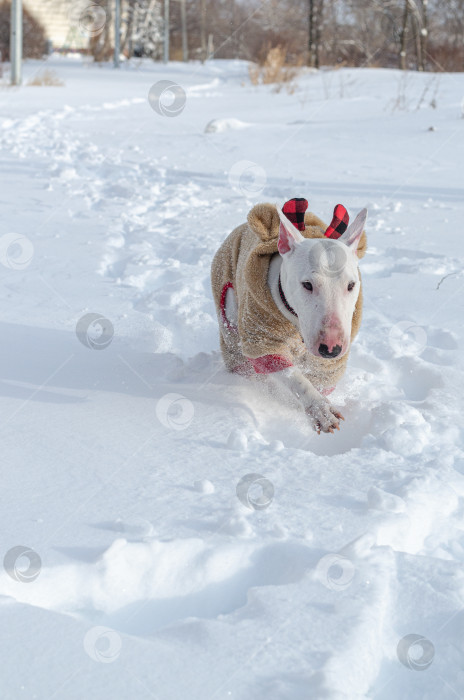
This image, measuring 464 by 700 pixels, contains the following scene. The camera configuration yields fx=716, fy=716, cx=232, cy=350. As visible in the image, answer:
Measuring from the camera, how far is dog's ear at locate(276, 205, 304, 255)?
2697 mm

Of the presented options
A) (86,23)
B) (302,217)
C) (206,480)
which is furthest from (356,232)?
(86,23)

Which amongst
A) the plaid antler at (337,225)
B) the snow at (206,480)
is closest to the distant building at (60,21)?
the snow at (206,480)

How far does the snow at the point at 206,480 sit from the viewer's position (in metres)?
1.65

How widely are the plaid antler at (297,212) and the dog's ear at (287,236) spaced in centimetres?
26

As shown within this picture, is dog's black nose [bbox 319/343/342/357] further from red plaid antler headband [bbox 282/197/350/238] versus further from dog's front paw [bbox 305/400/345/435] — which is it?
red plaid antler headband [bbox 282/197/350/238]

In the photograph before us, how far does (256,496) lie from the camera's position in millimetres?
2340

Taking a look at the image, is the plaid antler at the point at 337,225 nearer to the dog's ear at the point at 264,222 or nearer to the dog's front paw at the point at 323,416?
the dog's ear at the point at 264,222

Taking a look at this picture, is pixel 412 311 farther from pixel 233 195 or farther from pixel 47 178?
pixel 47 178

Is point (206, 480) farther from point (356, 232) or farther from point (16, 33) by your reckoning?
point (16, 33)

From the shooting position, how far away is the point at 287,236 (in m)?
2.71

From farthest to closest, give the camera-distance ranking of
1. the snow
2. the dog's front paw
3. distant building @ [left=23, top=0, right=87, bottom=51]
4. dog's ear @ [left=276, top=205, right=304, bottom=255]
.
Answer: distant building @ [left=23, top=0, right=87, bottom=51], the dog's front paw, dog's ear @ [left=276, top=205, right=304, bottom=255], the snow

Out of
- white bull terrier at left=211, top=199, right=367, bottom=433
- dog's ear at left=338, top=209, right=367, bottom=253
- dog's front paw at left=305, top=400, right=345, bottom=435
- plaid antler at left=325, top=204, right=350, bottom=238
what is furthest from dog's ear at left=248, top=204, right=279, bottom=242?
dog's front paw at left=305, top=400, right=345, bottom=435

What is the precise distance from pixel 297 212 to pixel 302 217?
0.03 metres

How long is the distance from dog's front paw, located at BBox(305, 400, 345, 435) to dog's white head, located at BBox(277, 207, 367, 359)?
401 mm
